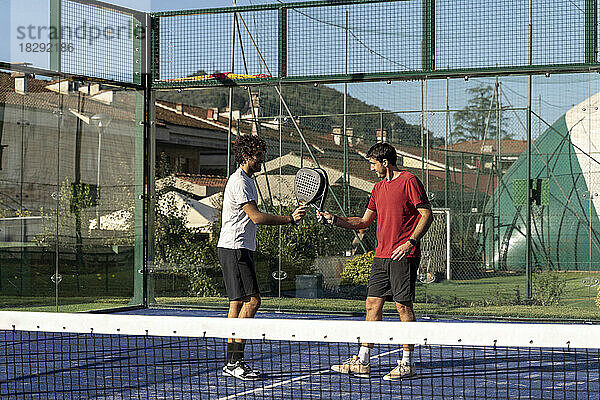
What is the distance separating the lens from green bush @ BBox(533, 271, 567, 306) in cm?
1083

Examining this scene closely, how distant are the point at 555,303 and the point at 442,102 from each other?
9.13ft

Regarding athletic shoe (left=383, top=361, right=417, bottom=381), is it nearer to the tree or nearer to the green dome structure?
the green dome structure

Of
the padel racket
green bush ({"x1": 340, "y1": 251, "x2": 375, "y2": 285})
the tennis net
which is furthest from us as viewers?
green bush ({"x1": 340, "y1": 251, "x2": 375, "y2": 285})

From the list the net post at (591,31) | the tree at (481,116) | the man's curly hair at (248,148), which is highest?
the net post at (591,31)

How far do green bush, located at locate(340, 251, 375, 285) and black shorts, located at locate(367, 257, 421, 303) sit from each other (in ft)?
13.3

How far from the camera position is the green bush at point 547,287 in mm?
10828

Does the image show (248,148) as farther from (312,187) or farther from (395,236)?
(395,236)

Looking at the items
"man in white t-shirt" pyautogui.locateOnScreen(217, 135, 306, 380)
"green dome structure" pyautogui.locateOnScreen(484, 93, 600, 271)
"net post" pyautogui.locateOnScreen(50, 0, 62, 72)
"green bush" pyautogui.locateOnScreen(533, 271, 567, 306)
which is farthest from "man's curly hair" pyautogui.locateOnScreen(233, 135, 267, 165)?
"green bush" pyautogui.locateOnScreen(533, 271, 567, 306)

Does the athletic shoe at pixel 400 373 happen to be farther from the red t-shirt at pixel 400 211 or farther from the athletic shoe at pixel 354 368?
the red t-shirt at pixel 400 211

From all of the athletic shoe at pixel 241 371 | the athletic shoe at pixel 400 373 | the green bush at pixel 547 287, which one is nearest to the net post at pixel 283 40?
the green bush at pixel 547 287

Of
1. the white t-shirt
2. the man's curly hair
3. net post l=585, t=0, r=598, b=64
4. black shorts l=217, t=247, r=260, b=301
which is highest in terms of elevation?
net post l=585, t=0, r=598, b=64

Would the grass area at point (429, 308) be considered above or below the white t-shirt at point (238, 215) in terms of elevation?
below

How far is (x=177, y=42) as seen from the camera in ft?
38.3

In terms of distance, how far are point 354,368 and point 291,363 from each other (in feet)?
1.76
